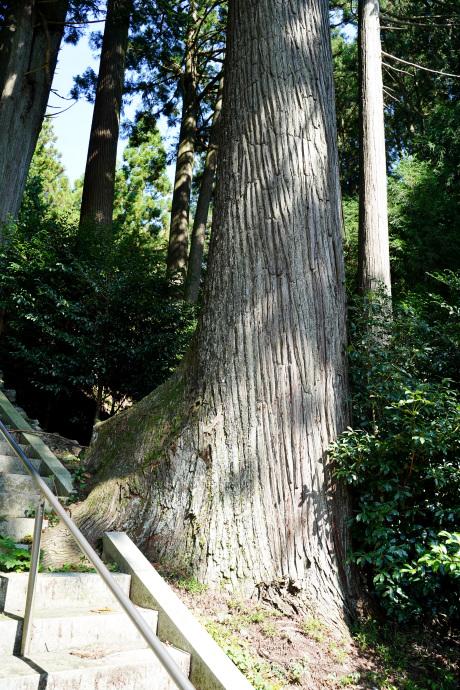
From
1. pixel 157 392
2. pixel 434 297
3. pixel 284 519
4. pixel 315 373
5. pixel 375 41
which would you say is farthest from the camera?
pixel 375 41

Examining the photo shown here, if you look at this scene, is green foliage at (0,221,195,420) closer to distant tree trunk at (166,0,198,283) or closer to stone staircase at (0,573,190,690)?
stone staircase at (0,573,190,690)

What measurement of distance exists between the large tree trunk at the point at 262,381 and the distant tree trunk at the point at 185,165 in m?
8.66

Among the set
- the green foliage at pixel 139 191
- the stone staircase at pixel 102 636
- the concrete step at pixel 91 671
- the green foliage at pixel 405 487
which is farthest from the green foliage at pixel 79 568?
the green foliage at pixel 139 191

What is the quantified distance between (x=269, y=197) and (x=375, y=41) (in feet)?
19.3

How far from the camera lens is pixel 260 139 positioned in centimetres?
452

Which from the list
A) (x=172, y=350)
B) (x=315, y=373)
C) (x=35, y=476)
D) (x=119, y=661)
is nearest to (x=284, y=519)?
(x=315, y=373)

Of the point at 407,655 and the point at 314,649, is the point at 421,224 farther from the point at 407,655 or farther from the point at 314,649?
the point at 314,649

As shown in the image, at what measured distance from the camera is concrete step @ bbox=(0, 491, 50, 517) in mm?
4398

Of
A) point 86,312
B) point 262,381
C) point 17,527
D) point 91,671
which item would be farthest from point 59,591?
point 86,312

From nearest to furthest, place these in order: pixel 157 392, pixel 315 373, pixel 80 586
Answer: pixel 80 586 < pixel 315 373 < pixel 157 392

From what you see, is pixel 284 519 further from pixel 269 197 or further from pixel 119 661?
pixel 269 197

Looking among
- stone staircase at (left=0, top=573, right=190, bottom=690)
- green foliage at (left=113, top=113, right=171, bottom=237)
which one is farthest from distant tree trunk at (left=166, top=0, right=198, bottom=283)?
green foliage at (left=113, top=113, right=171, bottom=237)

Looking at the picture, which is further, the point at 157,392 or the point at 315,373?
the point at 157,392

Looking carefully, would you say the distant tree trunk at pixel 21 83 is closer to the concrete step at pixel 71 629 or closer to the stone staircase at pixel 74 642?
the stone staircase at pixel 74 642
